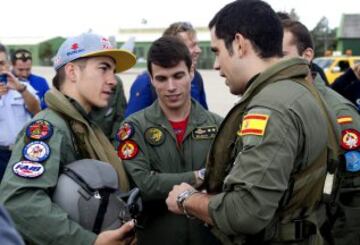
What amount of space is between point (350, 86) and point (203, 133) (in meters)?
3.40

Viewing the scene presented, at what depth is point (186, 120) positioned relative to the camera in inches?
122

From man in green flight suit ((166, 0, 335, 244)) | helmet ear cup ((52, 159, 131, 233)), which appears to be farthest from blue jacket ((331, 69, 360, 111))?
helmet ear cup ((52, 159, 131, 233))

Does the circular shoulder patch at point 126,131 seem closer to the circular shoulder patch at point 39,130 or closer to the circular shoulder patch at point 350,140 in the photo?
the circular shoulder patch at point 39,130

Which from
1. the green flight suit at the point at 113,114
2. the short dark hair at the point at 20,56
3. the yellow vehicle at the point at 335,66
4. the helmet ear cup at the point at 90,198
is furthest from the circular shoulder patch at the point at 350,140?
the yellow vehicle at the point at 335,66

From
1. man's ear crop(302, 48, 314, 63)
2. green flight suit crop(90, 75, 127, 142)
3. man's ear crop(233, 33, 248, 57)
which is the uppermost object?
man's ear crop(233, 33, 248, 57)

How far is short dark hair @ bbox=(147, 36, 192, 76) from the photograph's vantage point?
3078mm

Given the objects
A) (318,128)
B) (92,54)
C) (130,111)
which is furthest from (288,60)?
(130,111)

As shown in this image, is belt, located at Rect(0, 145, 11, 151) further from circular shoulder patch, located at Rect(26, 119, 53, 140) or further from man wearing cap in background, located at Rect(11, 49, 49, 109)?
circular shoulder patch, located at Rect(26, 119, 53, 140)

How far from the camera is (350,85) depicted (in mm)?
5828

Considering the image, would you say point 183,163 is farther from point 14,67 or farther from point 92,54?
point 14,67

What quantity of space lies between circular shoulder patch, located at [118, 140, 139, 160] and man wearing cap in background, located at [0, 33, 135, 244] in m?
0.24

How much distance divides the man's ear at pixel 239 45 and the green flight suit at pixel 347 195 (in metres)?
1.09

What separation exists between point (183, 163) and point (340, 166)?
3.11ft

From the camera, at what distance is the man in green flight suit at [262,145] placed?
76.1 inches
